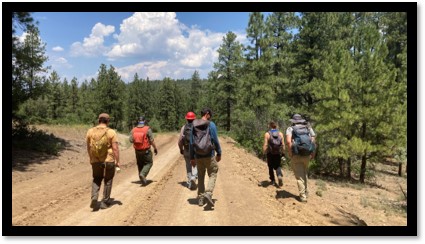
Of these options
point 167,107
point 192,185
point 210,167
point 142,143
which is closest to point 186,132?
point 142,143

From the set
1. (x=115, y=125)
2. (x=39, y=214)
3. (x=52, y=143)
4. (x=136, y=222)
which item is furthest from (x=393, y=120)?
(x=115, y=125)

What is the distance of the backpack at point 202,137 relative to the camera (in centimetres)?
738

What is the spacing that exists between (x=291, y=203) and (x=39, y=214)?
588cm

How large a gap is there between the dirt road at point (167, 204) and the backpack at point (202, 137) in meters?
1.37

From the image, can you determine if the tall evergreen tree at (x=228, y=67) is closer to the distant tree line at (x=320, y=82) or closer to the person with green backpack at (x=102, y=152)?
the distant tree line at (x=320, y=82)

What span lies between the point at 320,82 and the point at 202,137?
13.8m

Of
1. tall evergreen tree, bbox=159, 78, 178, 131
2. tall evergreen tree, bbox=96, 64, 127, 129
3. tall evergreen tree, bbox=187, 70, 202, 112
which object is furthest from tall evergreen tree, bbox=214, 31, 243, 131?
tall evergreen tree, bbox=187, 70, 202, 112

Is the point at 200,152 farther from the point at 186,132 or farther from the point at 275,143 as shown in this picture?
the point at 275,143

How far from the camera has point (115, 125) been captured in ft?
198

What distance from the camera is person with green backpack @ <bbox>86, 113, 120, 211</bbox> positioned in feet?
24.1

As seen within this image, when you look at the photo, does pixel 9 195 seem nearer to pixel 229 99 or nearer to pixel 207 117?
pixel 207 117

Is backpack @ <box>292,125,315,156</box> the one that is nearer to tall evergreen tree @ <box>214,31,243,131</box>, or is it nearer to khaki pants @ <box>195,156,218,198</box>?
khaki pants @ <box>195,156,218,198</box>

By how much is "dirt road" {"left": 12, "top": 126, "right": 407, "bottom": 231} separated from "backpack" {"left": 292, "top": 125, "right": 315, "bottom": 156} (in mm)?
1380

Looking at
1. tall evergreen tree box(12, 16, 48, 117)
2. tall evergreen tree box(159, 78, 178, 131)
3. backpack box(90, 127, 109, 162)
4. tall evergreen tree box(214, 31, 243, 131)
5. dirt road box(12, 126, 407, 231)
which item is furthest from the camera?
tall evergreen tree box(159, 78, 178, 131)
